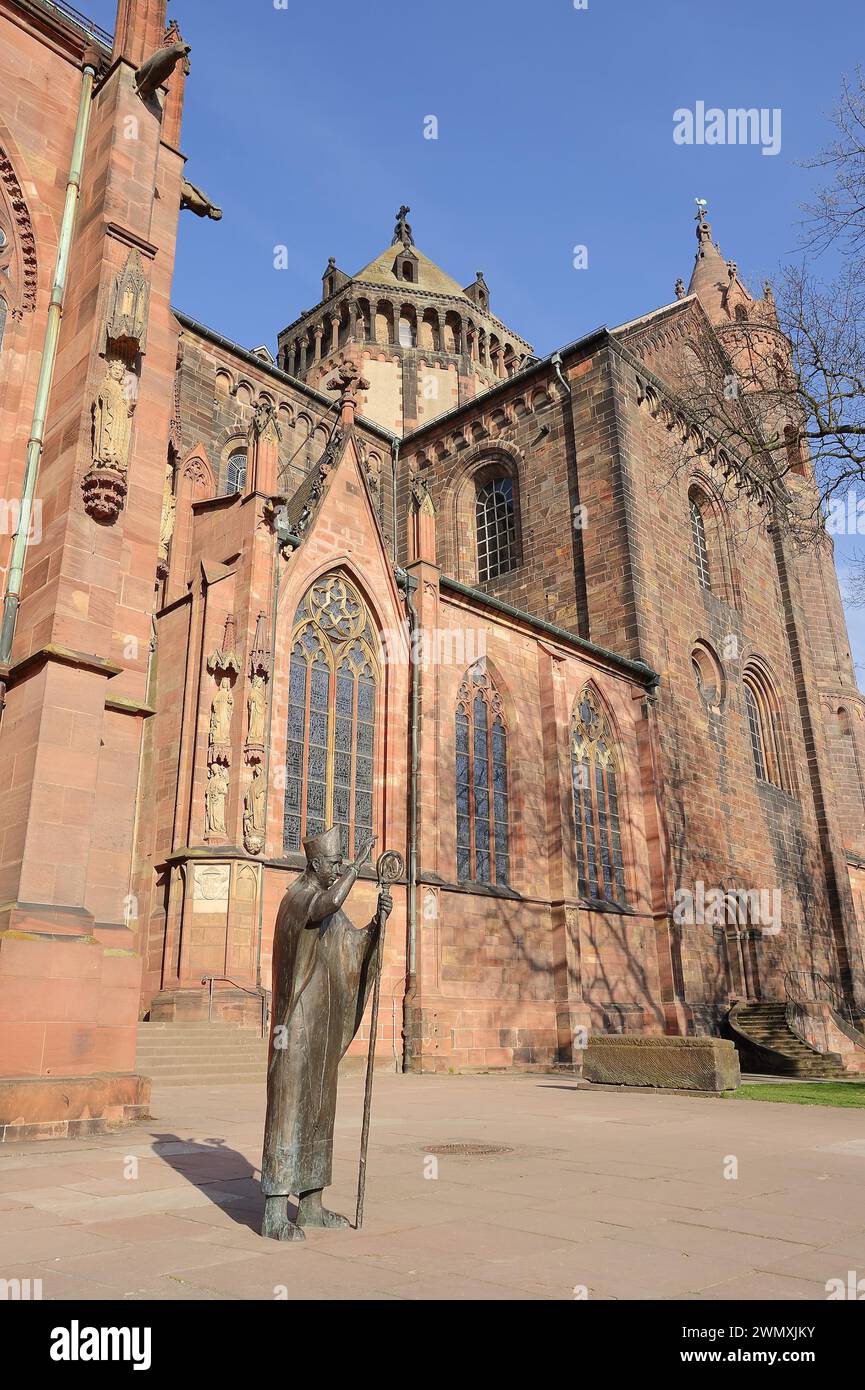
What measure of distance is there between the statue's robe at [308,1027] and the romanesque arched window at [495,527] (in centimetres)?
2525

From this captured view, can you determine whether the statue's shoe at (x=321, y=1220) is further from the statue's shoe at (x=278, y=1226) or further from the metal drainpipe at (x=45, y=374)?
the metal drainpipe at (x=45, y=374)

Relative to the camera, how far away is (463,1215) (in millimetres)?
4781

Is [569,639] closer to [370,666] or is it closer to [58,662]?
[370,666]

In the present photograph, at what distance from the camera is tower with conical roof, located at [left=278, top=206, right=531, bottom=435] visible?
3659cm

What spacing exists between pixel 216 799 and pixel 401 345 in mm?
27068

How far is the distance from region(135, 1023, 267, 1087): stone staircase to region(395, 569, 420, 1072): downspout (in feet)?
13.1

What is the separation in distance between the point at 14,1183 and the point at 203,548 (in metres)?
13.6

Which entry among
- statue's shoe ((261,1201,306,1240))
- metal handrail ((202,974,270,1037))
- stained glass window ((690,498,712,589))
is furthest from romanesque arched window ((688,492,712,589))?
statue's shoe ((261,1201,306,1240))

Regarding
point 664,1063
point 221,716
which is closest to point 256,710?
point 221,716

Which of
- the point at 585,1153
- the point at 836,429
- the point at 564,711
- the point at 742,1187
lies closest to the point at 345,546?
the point at 564,711

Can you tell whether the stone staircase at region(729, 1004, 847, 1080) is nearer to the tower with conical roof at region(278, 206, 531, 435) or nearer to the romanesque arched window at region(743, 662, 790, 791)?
the romanesque arched window at region(743, 662, 790, 791)

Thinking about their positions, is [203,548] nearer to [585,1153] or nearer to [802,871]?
[585,1153]

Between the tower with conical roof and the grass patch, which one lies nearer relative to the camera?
the grass patch

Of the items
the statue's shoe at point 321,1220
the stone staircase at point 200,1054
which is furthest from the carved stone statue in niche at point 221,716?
the statue's shoe at point 321,1220
